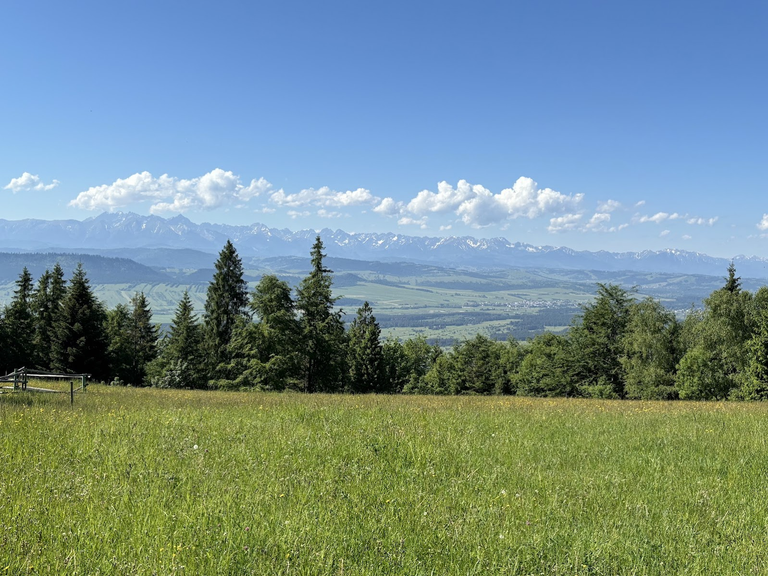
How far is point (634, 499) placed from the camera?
19.5 ft

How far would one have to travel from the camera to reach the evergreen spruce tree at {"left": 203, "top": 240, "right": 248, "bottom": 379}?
48.6 metres

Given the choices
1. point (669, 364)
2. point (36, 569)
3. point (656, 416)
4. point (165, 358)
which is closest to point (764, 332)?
point (669, 364)

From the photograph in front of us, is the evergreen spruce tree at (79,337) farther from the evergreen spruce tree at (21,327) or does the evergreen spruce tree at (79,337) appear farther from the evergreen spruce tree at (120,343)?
the evergreen spruce tree at (21,327)

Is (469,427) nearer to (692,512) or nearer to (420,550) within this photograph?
(692,512)

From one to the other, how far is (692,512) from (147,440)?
8.07 metres

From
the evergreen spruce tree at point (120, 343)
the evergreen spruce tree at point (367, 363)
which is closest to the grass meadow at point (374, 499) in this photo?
the evergreen spruce tree at point (120, 343)

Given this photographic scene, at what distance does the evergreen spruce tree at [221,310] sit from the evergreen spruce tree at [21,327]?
17327mm

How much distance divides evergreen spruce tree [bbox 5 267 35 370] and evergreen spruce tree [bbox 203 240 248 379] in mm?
17327

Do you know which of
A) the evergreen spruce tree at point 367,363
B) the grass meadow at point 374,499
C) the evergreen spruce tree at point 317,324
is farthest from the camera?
the evergreen spruce tree at point 367,363

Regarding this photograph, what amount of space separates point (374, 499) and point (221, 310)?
152 feet

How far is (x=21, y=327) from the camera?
169 ft

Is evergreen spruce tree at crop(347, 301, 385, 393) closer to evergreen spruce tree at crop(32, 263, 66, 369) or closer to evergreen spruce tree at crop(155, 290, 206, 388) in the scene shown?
evergreen spruce tree at crop(155, 290, 206, 388)

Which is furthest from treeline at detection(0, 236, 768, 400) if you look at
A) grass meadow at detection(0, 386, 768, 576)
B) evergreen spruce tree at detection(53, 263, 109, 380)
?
grass meadow at detection(0, 386, 768, 576)

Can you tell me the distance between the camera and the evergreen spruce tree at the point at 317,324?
140 ft
